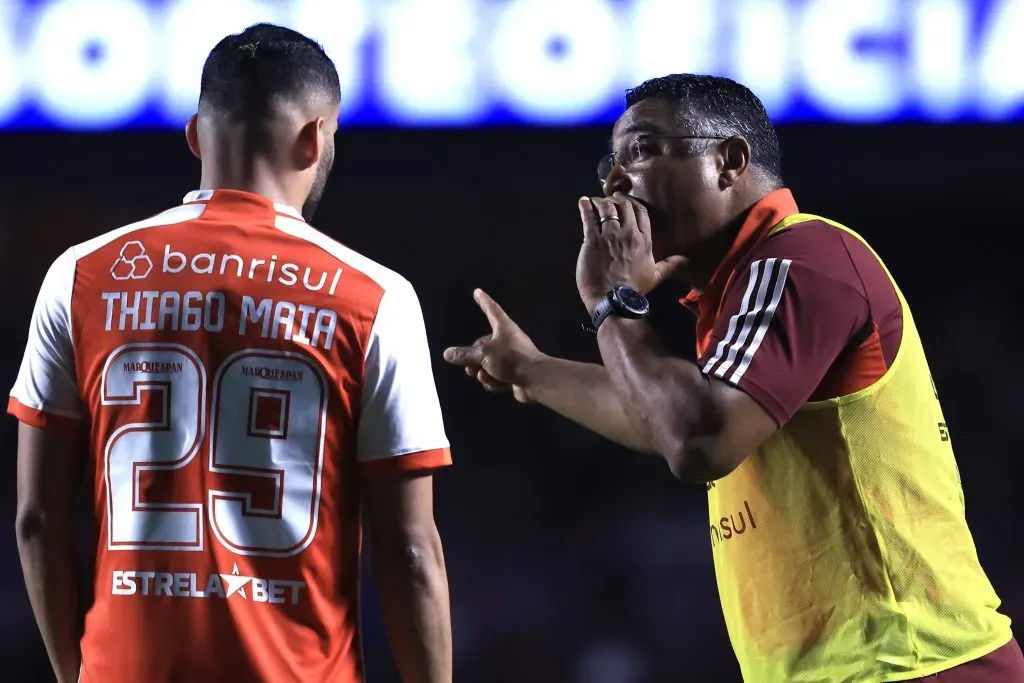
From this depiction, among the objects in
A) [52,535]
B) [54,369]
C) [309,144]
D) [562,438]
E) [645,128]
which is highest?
[645,128]

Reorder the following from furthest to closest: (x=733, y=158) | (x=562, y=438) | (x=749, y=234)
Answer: (x=562, y=438) → (x=733, y=158) → (x=749, y=234)

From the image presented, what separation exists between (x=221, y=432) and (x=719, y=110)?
1167 millimetres

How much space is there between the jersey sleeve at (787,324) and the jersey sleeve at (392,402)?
42 centimetres

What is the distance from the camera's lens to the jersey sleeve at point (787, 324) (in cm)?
168

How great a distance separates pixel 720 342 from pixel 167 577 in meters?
0.83

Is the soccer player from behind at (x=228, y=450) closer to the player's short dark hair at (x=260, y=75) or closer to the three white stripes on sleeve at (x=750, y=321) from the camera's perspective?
the player's short dark hair at (x=260, y=75)

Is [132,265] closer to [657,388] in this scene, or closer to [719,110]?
[657,388]

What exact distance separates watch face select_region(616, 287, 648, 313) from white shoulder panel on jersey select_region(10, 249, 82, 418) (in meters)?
0.82

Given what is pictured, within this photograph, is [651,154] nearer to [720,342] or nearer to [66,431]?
[720,342]

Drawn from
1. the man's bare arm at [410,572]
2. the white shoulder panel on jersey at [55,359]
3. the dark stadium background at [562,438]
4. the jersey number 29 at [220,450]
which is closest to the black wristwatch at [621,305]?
the man's bare arm at [410,572]

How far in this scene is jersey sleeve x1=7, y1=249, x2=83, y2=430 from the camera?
5.34ft

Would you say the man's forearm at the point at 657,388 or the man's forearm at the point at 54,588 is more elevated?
the man's forearm at the point at 657,388

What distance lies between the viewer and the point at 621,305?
1890mm

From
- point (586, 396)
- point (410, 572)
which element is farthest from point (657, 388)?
point (586, 396)
